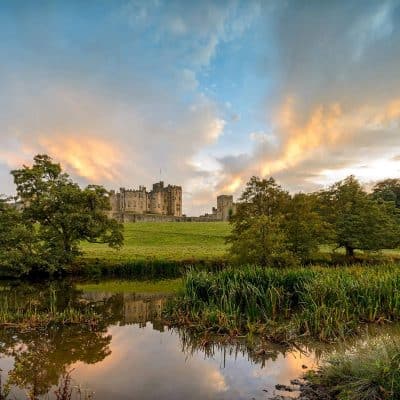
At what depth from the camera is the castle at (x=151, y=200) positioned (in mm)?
133875

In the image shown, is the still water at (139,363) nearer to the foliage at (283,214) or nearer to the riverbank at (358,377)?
the riverbank at (358,377)

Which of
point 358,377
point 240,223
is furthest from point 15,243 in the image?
point 358,377

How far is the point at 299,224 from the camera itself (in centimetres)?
2442

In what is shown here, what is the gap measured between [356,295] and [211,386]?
792cm

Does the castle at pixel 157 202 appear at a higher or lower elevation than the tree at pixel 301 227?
higher

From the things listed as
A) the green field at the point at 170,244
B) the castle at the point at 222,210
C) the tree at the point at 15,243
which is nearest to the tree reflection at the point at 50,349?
the tree at the point at 15,243

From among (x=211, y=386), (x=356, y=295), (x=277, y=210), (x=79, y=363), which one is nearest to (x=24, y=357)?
(x=79, y=363)

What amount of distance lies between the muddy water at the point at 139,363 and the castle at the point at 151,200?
116809mm

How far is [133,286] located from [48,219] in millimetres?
9426

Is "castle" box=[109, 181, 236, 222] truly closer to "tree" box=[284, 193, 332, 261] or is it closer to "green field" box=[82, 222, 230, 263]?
"green field" box=[82, 222, 230, 263]

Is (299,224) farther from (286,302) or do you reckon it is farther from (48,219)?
(48,219)

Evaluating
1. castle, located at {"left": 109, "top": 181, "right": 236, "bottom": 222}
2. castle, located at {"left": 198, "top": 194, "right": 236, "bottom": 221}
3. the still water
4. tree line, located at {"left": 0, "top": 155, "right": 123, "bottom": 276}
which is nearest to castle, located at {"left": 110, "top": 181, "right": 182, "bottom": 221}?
castle, located at {"left": 109, "top": 181, "right": 236, "bottom": 222}

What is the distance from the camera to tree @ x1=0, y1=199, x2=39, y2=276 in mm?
25406

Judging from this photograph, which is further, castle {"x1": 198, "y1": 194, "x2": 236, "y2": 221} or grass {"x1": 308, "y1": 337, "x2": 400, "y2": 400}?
castle {"x1": 198, "y1": 194, "x2": 236, "y2": 221}
